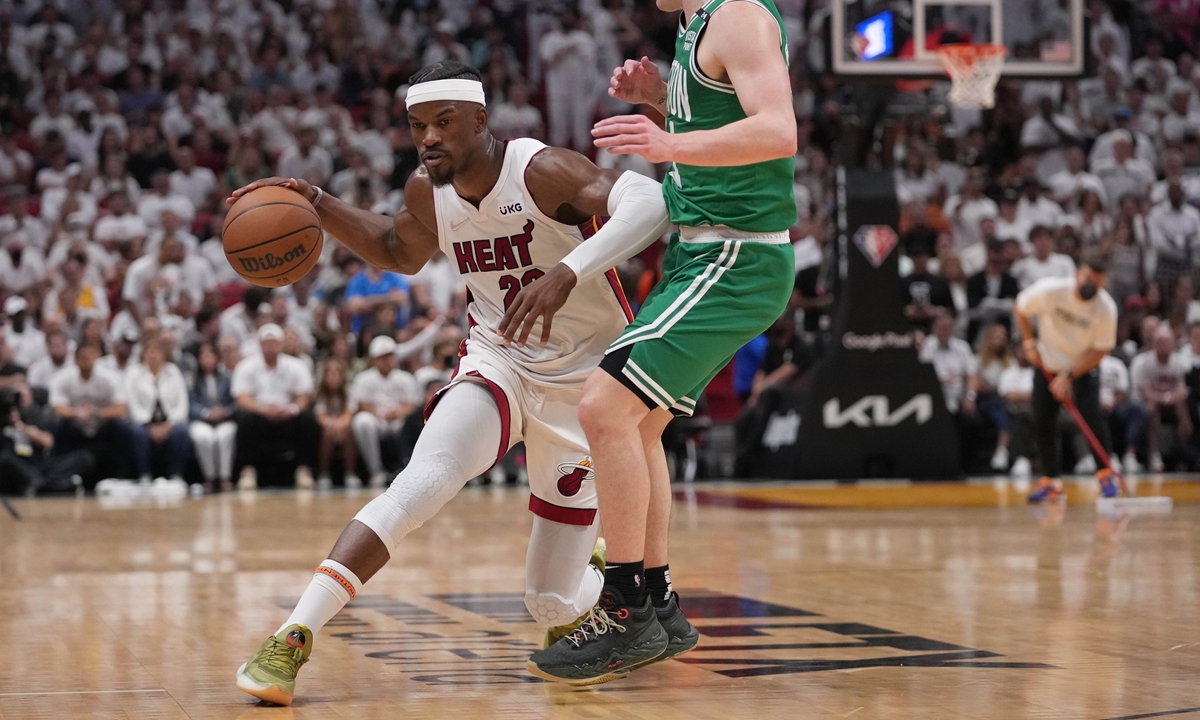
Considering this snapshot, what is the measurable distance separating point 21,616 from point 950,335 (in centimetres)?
1091

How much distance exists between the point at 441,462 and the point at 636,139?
1.08m

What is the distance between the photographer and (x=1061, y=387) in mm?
11102

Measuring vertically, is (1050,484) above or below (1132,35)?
below

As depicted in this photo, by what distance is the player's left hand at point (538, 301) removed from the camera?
165 inches

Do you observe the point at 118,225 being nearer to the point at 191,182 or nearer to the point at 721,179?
the point at 191,182

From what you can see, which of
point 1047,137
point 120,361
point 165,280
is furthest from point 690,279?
point 1047,137

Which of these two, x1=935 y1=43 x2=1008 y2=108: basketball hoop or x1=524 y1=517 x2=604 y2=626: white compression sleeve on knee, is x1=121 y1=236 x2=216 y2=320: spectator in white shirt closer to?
x1=935 y1=43 x2=1008 y2=108: basketball hoop

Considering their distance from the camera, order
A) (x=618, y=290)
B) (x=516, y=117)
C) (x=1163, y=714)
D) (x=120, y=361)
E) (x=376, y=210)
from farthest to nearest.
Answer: (x=516, y=117) → (x=376, y=210) → (x=120, y=361) → (x=618, y=290) → (x=1163, y=714)

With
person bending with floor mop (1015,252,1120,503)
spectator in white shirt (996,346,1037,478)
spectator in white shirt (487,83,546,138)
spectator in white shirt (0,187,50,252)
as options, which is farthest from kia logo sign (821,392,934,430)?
spectator in white shirt (0,187,50,252)

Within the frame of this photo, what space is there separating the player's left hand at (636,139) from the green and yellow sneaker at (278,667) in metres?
1.56

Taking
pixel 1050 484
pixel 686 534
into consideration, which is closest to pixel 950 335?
pixel 1050 484

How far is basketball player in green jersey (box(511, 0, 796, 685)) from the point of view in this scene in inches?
161

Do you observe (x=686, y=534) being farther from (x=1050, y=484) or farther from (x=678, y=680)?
(x=678, y=680)

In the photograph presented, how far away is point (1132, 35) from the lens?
66.7ft
